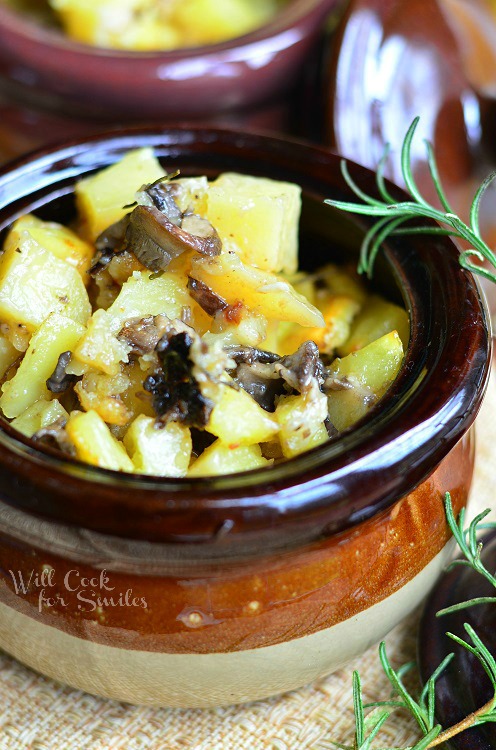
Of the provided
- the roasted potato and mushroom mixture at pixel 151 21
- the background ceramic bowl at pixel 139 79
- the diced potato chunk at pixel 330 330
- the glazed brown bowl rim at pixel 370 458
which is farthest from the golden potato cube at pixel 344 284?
the roasted potato and mushroom mixture at pixel 151 21

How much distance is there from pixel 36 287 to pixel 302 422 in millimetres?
454

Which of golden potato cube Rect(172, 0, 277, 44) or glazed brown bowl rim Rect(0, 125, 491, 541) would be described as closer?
glazed brown bowl rim Rect(0, 125, 491, 541)

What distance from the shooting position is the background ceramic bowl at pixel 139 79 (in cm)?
233

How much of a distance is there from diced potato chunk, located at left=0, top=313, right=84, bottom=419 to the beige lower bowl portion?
285 mm

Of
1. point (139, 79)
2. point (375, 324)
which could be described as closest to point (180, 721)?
point (375, 324)

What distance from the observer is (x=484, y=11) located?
2.71m

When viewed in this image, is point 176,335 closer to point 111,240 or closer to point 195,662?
point 111,240

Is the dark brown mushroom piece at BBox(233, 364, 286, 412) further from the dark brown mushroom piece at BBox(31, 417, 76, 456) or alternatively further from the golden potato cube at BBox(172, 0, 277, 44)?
the golden potato cube at BBox(172, 0, 277, 44)

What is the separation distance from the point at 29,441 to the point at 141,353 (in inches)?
8.3

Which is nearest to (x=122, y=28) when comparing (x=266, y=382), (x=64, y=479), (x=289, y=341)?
(x=289, y=341)

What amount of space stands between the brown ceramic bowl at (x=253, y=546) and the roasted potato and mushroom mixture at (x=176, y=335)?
9 cm

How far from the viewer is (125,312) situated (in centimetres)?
133

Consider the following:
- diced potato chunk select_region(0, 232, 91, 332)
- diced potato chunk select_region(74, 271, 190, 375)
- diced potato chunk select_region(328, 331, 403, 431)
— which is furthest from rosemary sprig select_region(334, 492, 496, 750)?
diced potato chunk select_region(0, 232, 91, 332)

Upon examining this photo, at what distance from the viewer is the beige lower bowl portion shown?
123cm
